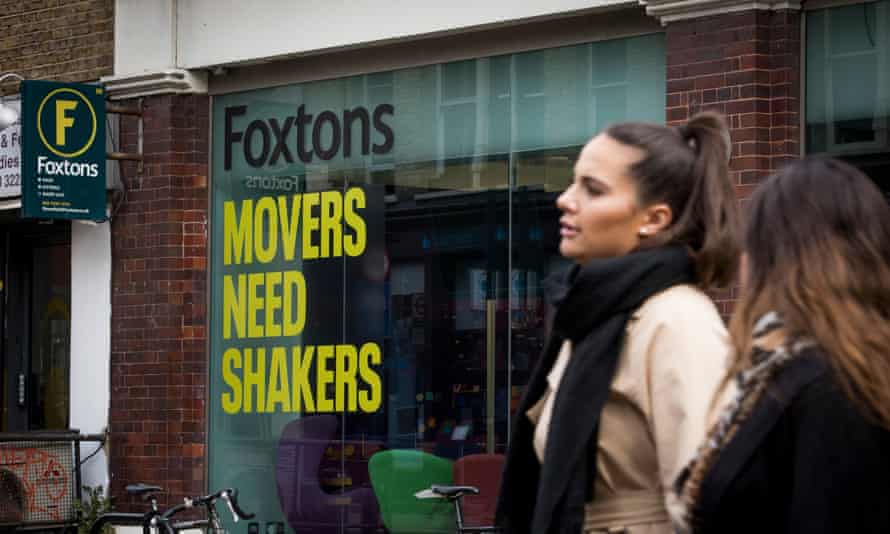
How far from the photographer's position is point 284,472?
12.2 meters

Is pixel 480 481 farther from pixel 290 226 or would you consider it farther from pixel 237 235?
pixel 237 235

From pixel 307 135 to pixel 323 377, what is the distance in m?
1.80

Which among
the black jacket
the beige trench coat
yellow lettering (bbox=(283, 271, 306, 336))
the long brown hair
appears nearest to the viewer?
the black jacket

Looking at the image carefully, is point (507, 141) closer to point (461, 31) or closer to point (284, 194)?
point (461, 31)

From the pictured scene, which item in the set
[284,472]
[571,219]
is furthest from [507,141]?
[571,219]

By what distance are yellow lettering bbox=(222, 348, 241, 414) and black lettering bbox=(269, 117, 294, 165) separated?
59.1 inches

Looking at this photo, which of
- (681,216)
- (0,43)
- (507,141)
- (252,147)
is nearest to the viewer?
(681,216)

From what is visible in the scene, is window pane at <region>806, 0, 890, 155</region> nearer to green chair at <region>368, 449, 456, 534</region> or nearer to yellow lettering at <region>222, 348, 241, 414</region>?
green chair at <region>368, 449, 456, 534</region>

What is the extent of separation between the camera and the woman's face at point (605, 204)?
355cm

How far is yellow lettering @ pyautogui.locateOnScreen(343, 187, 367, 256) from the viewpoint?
38.3ft

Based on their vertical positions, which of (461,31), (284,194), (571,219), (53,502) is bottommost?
(53,502)

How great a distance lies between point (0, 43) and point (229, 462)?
4.35m

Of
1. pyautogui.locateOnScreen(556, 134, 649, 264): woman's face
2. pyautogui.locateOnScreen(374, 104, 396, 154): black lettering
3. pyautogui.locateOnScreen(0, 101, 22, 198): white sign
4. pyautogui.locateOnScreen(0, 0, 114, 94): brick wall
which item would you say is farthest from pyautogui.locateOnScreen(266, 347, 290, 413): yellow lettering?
pyautogui.locateOnScreen(556, 134, 649, 264): woman's face

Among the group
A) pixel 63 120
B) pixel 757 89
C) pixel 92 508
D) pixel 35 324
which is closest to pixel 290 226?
pixel 63 120
